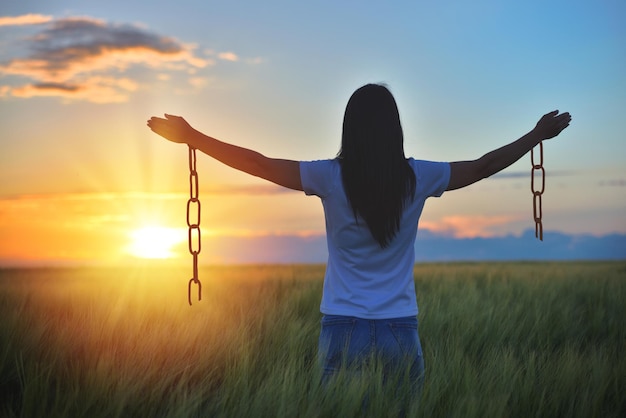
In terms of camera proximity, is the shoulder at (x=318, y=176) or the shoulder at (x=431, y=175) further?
the shoulder at (x=431, y=175)

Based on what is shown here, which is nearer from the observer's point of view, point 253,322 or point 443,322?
point 253,322

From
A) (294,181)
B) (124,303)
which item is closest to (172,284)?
(124,303)

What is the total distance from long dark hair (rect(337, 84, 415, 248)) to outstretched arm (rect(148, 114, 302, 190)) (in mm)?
281

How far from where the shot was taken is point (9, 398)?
12.8 ft

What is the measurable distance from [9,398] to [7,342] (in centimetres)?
57

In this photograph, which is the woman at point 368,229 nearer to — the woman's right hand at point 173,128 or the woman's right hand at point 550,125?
the woman's right hand at point 173,128

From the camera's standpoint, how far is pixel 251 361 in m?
4.59

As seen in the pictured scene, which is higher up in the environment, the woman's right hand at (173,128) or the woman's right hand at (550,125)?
the woman's right hand at (550,125)

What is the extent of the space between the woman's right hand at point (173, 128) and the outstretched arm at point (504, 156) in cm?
146

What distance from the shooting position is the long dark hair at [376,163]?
3.18m

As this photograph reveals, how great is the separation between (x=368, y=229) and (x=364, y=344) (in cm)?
56

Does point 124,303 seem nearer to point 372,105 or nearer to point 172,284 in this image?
point 172,284

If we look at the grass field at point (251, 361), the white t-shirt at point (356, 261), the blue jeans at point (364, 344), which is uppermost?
the white t-shirt at point (356, 261)

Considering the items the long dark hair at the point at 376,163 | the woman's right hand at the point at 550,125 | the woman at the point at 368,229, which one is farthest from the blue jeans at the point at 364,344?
the woman's right hand at the point at 550,125
